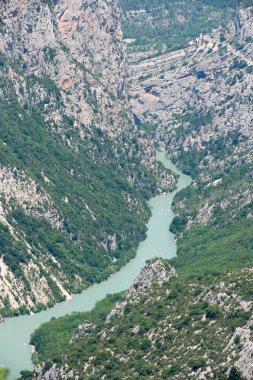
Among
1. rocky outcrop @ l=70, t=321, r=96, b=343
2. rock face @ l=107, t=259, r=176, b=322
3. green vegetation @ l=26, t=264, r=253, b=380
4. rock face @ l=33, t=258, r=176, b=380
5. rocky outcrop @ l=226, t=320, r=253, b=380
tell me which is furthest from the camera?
rock face @ l=107, t=259, r=176, b=322

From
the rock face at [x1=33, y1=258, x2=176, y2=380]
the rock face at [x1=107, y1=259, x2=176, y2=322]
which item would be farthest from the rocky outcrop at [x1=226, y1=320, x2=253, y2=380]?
the rock face at [x1=107, y1=259, x2=176, y2=322]

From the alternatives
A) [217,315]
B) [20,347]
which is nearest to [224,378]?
[217,315]

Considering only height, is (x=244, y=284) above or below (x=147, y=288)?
below

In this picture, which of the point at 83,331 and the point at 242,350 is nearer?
the point at 242,350

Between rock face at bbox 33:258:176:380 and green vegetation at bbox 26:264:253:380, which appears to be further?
rock face at bbox 33:258:176:380

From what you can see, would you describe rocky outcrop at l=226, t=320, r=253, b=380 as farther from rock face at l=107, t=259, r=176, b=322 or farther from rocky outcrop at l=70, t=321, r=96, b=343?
rock face at l=107, t=259, r=176, b=322

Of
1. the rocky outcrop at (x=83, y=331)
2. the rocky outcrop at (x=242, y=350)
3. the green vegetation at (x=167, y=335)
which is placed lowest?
the rocky outcrop at (x=242, y=350)

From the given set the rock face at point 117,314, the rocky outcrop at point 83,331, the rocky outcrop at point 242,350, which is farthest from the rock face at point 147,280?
the rocky outcrop at point 242,350

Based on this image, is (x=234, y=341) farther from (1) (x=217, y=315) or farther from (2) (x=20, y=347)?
(2) (x=20, y=347)

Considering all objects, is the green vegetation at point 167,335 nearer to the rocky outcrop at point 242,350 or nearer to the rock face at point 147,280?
the rocky outcrop at point 242,350

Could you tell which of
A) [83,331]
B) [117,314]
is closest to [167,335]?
[117,314]

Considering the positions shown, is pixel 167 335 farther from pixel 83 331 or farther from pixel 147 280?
pixel 147 280
